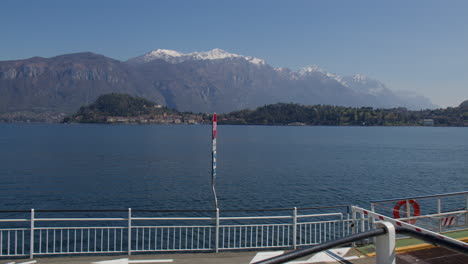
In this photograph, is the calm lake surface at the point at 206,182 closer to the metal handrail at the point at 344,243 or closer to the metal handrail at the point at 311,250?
the metal handrail at the point at 344,243

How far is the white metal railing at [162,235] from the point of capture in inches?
446

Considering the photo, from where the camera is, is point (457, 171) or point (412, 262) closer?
point (412, 262)

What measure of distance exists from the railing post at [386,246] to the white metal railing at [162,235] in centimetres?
717

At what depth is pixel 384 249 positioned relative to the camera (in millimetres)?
3594

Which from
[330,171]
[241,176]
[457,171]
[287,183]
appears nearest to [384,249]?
[287,183]

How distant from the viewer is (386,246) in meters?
3.57

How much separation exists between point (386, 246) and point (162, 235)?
9.21 meters

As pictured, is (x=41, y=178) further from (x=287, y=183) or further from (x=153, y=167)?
(x=287, y=183)

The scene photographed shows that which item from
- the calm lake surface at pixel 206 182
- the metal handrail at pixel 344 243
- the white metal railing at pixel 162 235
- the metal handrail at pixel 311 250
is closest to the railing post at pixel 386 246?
the metal handrail at pixel 344 243

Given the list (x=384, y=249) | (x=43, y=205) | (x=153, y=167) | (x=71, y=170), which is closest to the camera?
(x=384, y=249)

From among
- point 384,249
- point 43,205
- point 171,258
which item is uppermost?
point 384,249

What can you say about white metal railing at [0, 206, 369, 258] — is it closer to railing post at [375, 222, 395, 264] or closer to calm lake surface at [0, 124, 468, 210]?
railing post at [375, 222, 395, 264]

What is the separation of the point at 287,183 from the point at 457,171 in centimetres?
2707

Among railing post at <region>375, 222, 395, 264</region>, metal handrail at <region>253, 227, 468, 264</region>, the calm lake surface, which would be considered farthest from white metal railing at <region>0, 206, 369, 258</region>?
metal handrail at <region>253, 227, 468, 264</region>
